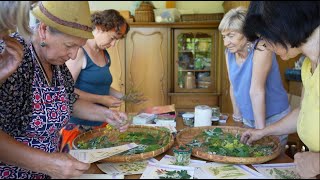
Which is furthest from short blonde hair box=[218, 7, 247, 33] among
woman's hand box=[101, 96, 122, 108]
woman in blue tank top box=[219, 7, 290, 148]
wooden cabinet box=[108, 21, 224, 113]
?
wooden cabinet box=[108, 21, 224, 113]

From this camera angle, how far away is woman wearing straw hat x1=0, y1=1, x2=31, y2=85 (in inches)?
30.8

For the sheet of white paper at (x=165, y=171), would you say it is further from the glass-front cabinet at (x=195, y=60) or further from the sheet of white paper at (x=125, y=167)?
the glass-front cabinet at (x=195, y=60)

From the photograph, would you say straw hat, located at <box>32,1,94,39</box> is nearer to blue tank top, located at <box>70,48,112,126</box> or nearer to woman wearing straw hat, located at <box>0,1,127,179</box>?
woman wearing straw hat, located at <box>0,1,127,179</box>

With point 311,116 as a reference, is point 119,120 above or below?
below

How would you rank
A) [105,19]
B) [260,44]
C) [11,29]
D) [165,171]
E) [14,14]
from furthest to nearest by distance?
[105,19] → [260,44] → [165,171] → [11,29] → [14,14]

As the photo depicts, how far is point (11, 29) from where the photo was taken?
0.91m

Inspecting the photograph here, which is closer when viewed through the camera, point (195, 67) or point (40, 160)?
point (40, 160)

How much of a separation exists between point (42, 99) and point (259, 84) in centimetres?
108

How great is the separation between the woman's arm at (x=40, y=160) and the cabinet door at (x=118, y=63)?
277 cm

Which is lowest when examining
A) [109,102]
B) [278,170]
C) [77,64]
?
[278,170]

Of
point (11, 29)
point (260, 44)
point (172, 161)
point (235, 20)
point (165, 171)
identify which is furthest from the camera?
point (235, 20)

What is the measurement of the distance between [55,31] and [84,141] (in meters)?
0.50

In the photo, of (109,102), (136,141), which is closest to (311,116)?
(136,141)

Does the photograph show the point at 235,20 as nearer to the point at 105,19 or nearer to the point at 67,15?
the point at 105,19
